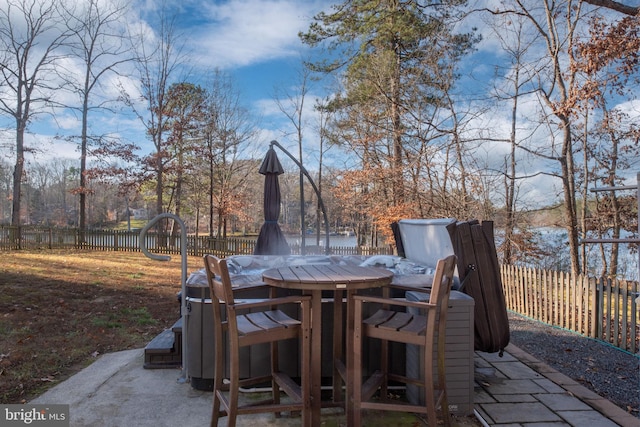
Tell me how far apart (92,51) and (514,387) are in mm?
18228

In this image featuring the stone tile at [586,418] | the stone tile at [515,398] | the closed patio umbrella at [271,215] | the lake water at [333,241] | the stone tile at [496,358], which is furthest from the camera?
the lake water at [333,241]

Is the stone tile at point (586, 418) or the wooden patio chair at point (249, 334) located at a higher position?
the wooden patio chair at point (249, 334)

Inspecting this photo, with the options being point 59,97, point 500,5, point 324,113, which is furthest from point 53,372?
point 59,97

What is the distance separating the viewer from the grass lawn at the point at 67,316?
3180 mm

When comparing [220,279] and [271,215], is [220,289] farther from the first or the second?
[271,215]

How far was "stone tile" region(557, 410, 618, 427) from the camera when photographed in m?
2.21

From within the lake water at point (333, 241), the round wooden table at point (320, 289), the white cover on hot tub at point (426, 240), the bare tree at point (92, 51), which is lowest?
the lake water at point (333, 241)

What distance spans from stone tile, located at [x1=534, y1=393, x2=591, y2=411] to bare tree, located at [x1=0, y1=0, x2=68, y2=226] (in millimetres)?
17128

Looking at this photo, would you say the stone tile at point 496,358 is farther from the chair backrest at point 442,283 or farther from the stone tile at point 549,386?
the chair backrest at point 442,283

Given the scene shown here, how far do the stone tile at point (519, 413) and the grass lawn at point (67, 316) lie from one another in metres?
2.90

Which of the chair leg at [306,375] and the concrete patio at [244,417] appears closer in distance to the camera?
the chair leg at [306,375]

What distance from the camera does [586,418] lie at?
2.28 m

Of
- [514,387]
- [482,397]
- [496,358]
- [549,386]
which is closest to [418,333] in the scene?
[482,397]

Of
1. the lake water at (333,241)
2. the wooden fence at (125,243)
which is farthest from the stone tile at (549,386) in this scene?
the lake water at (333,241)
